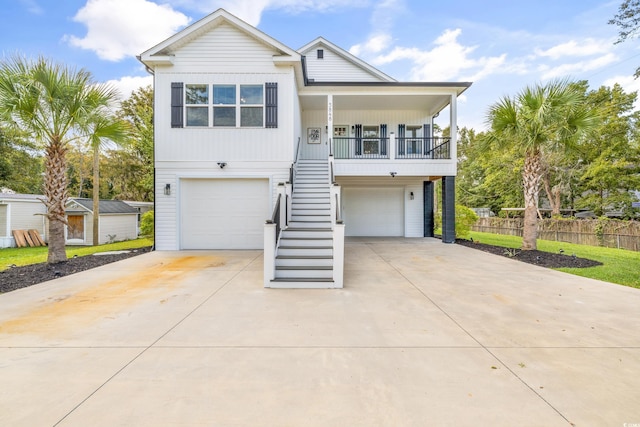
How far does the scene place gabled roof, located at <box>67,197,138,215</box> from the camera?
14942 millimetres

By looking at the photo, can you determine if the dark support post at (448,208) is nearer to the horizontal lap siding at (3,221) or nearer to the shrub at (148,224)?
the shrub at (148,224)

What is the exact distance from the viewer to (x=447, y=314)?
13.1 ft

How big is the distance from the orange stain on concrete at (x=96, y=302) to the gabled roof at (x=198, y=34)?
6.80 metres

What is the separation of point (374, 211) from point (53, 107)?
11.4 meters

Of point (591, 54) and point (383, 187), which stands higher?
point (591, 54)

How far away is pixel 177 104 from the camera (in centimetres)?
962

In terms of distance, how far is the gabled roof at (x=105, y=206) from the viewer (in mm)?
14942

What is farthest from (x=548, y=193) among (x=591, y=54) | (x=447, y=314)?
(x=447, y=314)

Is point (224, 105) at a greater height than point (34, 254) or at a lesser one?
greater

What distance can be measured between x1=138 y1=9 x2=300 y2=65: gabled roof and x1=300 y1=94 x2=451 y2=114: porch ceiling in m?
2.26

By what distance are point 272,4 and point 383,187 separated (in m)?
10.8

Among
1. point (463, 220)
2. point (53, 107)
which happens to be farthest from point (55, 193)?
point (463, 220)

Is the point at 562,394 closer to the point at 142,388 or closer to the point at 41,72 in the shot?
the point at 142,388

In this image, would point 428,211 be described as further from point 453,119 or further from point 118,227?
point 118,227
